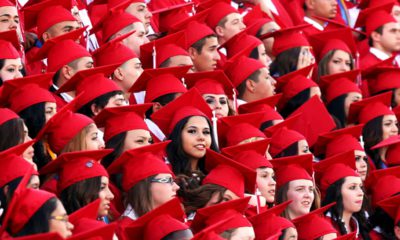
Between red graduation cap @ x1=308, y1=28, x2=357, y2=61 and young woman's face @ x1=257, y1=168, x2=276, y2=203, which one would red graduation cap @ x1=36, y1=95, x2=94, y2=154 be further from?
red graduation cap @ x1=308, y1=28, x2=357, y2=61

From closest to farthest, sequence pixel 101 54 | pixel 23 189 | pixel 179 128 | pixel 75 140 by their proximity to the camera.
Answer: pixel 23 189 → pixel 75 140 → pixel 179 128 → pixel 101 54

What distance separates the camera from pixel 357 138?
10719mm

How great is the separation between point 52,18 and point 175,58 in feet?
2.60

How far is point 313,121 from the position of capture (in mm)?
10703

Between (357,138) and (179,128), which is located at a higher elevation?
(179,128)

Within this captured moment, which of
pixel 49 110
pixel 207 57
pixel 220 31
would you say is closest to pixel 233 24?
pixel 220 31

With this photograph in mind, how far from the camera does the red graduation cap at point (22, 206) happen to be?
24.4 feet

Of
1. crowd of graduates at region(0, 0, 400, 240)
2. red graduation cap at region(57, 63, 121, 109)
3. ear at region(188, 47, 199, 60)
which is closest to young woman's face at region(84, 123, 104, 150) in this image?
crowd of graduates at region(0, 0, 400, 240)

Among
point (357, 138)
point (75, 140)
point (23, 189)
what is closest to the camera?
point (23, 189)

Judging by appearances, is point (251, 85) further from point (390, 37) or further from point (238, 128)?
point (390, 37)

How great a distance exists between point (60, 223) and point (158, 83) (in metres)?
2.39

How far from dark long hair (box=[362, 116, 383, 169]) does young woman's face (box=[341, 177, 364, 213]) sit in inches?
32.9

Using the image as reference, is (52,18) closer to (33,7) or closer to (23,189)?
(33,7)

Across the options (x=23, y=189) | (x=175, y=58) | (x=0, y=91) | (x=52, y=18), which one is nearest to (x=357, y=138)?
(x=175, y=58)
